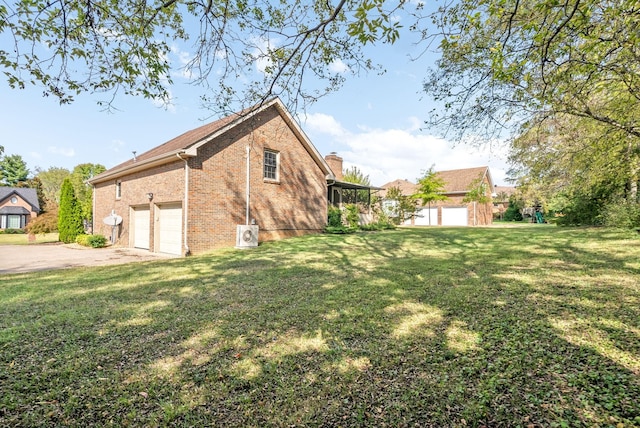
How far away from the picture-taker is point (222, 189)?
12.4 meters

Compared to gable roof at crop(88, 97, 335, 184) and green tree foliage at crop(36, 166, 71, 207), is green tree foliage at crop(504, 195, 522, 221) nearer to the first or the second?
gable roof at crop(88, 97, 335, 184)

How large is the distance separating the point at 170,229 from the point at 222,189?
9.03ft

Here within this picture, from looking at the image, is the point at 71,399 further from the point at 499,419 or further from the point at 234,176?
the point at 234,176

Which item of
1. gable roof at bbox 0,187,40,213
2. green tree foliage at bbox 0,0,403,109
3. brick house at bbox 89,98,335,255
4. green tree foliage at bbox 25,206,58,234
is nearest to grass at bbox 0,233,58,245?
green tree foliage at bbox 25,206,58,234

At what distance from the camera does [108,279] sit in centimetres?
720

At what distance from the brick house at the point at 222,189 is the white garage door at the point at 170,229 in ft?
0.13

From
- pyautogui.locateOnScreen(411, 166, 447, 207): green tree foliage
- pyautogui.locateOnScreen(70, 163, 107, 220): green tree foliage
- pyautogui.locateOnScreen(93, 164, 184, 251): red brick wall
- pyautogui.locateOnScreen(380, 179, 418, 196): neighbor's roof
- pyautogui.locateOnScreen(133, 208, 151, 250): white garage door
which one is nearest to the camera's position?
pyautogui.locateOnScreen(93, 164, 184, 251): red brick wall

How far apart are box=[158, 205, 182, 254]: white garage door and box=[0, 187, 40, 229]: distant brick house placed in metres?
38.8

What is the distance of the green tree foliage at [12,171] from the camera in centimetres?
4662

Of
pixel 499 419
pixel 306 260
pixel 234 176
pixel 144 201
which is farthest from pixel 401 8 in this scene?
pixel 144 201

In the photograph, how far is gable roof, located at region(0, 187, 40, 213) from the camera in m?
37.0

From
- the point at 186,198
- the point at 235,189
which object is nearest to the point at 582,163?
the point at 235,189

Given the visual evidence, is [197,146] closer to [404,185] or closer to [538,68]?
[538,68]

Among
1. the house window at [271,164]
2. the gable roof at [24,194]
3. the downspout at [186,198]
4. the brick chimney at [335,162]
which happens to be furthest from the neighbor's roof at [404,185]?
the gable roof at [24,194]
